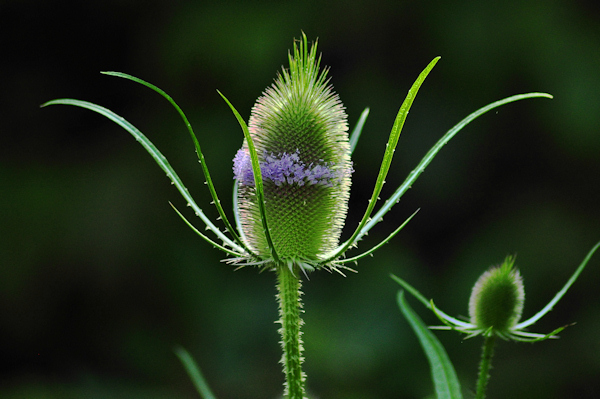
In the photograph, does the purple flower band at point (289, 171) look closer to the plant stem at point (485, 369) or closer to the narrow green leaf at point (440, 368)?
the narrow green leaf at point (440, 368)

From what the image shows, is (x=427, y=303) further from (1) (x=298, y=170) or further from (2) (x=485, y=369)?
(1) (x=298, y=170)

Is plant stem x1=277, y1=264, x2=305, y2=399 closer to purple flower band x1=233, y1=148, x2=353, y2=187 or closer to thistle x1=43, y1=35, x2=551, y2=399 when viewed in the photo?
thistle x1=43, y1=35, x2=551, y2=399

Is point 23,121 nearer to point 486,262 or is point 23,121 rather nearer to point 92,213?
point 92,213

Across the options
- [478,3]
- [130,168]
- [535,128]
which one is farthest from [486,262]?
[130,168]

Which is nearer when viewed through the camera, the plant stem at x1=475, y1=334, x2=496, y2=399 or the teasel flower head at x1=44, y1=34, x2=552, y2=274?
the plant stem at x1=475, y1=334, x2=496, y2=399

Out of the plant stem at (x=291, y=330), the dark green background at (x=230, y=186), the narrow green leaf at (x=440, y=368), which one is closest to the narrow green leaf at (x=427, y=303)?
the narrow green leaf at (x=440, y=368)

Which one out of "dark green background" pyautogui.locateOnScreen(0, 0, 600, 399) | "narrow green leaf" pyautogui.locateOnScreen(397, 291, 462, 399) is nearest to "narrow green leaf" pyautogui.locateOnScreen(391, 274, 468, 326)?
"narrow green leaf" pyautogui.locateOnScreen(397, 291, 462, 399)

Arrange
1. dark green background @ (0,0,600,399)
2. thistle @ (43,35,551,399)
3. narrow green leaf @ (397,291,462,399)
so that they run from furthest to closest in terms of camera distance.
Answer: dark green background @ (0,0,600,399), thistle @ (43,35,551,399), narrow green leaf @ (397,291,462,399)
